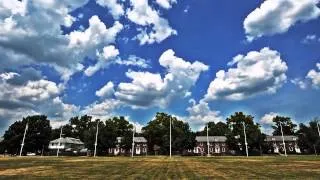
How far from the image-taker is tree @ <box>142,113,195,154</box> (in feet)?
403

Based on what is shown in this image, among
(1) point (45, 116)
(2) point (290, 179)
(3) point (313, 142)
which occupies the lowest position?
(2) point (290, 179)

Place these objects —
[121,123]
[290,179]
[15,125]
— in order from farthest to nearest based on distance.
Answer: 1. [121,123]
2. [15,125]
3. [290,179]

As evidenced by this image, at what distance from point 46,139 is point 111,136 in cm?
3169

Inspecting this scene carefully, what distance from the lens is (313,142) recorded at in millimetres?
124375

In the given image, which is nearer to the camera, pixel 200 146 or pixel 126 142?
pixel 126 142

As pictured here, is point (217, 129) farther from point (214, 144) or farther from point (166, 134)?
point (166, 134)

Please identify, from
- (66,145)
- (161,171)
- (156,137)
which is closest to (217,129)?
(156,137)

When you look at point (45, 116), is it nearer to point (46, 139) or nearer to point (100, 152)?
point (46, 139)

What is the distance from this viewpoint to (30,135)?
129375mm

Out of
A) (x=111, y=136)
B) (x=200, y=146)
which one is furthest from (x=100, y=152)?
(x=200, y=146)

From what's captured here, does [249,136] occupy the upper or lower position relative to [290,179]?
upper

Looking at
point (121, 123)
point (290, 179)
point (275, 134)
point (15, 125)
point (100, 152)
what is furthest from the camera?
point (275, 134)

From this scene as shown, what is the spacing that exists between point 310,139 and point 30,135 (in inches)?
4157

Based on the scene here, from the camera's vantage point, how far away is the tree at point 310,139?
404 feet
